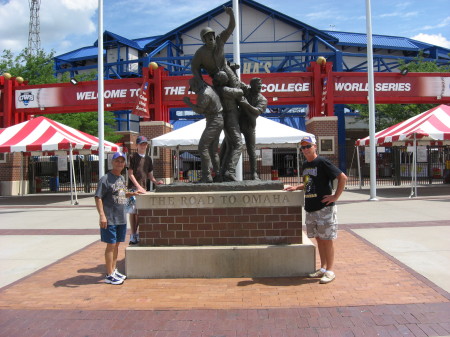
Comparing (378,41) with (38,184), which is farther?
(378,41)

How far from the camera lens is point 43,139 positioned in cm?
1405

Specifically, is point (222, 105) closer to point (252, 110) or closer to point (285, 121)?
point (252, 110)

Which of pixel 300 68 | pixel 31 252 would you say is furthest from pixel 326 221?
pixel 300 68

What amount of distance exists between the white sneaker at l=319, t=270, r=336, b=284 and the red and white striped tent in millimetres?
10186

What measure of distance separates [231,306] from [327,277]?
1.35 m

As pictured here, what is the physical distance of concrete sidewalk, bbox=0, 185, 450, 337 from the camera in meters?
3.45

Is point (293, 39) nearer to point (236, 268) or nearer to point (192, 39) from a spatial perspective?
point (192, 39)

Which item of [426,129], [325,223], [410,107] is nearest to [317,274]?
[325,223]

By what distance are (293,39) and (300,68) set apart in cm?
360

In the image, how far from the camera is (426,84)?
18.6m

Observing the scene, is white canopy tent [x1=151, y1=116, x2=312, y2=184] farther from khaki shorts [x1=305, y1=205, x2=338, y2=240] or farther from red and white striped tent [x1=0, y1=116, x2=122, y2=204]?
khaki shorts [x1=305, y1=205, x2=338, y2=240]

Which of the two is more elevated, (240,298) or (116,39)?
(116,39)

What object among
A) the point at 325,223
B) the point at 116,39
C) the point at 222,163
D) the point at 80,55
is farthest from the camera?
the point at 80,55

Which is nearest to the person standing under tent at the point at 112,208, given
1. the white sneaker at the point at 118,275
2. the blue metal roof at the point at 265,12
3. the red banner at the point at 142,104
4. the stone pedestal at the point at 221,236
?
the white sneaker at the point at 118,275
